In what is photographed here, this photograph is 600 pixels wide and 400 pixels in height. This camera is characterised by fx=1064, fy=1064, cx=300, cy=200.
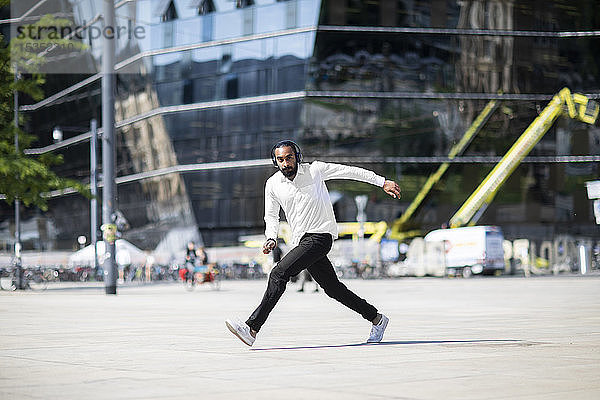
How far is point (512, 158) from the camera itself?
61.3 meters

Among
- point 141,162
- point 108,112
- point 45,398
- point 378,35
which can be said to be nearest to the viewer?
point 45,398

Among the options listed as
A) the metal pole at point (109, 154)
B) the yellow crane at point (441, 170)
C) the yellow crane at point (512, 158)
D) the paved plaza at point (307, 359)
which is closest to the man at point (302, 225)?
the paved plaza at point (307, 359)

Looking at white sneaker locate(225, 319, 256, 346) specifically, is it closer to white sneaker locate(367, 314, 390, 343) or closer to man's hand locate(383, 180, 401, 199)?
white sneaker locate(367, 314, 390, 343)

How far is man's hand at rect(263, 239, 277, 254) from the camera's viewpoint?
908 centimetres

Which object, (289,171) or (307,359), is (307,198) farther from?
(307,359)

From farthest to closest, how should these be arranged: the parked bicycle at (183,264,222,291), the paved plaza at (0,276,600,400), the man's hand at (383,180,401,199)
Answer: the parked bicycle at (183,264,222,291), the man's hand at (383,180,401,199), the paved plaza at (0,276,600,400)

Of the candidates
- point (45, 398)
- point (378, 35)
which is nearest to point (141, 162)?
point (378, 35)

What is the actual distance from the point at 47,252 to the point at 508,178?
1294 inches

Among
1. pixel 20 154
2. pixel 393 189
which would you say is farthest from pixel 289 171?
pixel 20 154

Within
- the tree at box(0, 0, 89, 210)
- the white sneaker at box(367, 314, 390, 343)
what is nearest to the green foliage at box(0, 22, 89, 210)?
the tree at box(0, 0, 89, 210)

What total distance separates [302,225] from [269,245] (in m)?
0.48

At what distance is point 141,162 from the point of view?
2542 inches

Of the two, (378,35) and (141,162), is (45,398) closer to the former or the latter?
(378,35)

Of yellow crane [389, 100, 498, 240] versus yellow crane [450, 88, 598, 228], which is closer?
yellow crane [389, 100, 498, 240]
